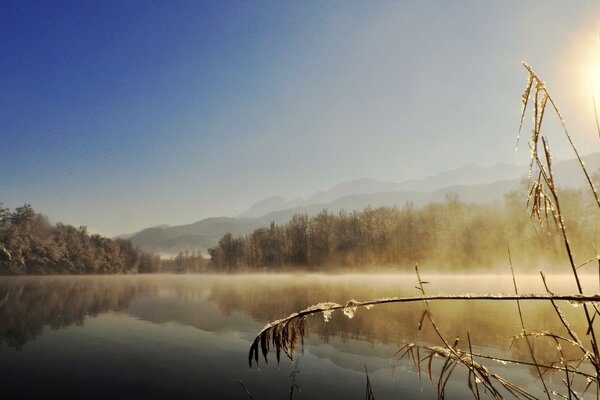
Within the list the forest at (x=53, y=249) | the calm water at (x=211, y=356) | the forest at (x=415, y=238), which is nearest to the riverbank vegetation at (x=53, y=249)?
the forest at (x=53, y=249)

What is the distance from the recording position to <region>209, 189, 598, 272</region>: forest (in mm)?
64350

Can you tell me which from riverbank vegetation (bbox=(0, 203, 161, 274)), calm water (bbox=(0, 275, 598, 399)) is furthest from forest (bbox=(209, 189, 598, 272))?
riverbank vegetation (bbox=(0, 203, 161, 274))

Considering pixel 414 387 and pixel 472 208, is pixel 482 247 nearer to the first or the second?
pixel 472 208

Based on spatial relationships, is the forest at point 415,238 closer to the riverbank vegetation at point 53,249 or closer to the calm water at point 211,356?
the calm water at point 211,356

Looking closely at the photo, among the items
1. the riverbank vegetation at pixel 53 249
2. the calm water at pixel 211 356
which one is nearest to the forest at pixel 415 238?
the calm water at pixel 211 356

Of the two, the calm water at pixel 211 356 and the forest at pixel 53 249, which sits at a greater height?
the forest at pixel 53 249

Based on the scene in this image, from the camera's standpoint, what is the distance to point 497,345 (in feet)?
60.4

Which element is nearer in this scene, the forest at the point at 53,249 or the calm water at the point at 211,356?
the calm water at the point at 211,356

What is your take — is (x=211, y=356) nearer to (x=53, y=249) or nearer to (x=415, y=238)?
(x=415, y=238)

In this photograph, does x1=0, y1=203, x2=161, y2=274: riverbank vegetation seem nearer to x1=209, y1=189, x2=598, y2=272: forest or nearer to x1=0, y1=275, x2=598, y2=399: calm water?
x1=209, y1=189, x2=598, y2=272: forest

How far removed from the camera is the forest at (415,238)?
6435 cm

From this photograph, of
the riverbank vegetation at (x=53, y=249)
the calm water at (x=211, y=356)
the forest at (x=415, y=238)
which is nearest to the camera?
the calm water at (x=211, y=356)

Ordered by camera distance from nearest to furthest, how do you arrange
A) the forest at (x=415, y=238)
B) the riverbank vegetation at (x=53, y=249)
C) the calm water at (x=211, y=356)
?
the calm water at (x=211, y=356) → the forest at (x=415, y=238) → the riverbank vegetation at (x=53, y=249)

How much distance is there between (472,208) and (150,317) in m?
71.4
